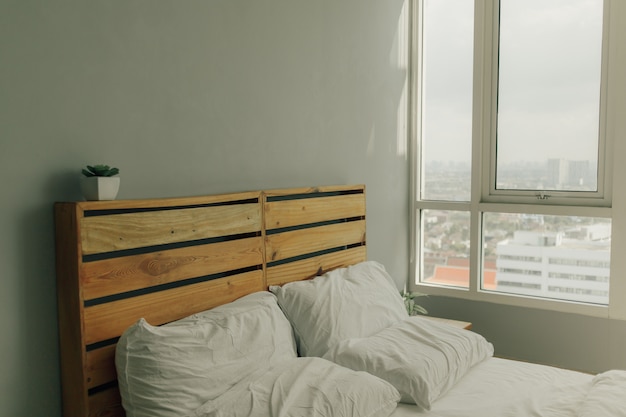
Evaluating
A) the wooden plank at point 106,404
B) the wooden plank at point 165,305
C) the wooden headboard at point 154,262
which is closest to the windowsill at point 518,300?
the wooden headboard at point 154,262

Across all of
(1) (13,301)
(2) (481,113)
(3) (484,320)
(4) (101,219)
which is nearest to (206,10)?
(4) (101,219)

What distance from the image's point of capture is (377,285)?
2.64m

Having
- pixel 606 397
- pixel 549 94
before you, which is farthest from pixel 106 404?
pixel 549 94

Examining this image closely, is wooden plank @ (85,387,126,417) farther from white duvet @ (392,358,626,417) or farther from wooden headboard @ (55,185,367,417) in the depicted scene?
white duvet @ (392,358,626,417)

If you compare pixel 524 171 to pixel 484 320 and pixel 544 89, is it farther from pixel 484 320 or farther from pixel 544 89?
pixel 484 320

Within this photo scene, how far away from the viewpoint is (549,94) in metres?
3.37

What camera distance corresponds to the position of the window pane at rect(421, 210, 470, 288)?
12.0 feet

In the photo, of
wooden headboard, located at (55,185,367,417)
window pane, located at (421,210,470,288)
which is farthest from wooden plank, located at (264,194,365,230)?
window pane, located at (421,210,470,288)

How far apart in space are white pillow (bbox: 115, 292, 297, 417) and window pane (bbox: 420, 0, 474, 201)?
216 cm

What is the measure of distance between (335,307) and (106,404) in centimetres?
96

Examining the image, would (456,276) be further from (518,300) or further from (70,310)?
(70,310)

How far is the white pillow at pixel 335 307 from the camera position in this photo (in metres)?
2.21

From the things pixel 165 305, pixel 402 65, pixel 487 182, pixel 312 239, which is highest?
pixel 402 65

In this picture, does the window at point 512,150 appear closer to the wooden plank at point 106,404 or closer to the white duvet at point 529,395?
the white duvet at point 529,395
